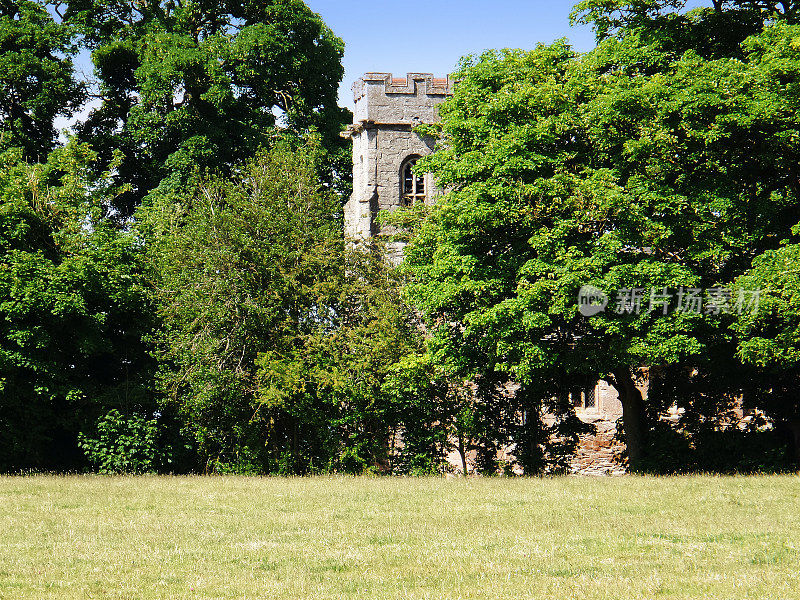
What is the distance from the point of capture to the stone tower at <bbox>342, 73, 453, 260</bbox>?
A: 35.0 meters

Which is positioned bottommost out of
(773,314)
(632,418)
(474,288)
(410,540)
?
(410,540)

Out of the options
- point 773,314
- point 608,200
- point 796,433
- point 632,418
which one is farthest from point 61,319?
point 796,433

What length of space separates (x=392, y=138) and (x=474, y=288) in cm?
1589

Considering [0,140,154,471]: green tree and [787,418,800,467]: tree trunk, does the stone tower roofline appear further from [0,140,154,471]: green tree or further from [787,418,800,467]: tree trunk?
[787,418,800,467]: tree trunk

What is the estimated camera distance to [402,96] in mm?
35375

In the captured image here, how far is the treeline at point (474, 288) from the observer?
775 inches

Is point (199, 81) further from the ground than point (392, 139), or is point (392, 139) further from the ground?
point (199, 81)

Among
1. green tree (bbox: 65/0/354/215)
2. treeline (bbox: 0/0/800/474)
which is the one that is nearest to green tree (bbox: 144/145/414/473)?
Answer: treeline (bbox: 0/0/800/474)

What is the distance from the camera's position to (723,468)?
78.0 ft

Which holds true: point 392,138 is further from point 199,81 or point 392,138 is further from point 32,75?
point 32,75

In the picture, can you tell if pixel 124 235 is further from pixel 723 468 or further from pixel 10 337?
pixel 723 468

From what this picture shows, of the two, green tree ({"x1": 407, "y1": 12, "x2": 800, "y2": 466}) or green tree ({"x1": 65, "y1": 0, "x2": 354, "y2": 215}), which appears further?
green tree ({"x1": 65, "y1": 0, "x2": 354, "y2": 215})

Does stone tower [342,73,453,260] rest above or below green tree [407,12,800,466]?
above

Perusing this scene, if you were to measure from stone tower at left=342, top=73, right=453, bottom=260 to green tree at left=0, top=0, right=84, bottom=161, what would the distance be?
1134cm
